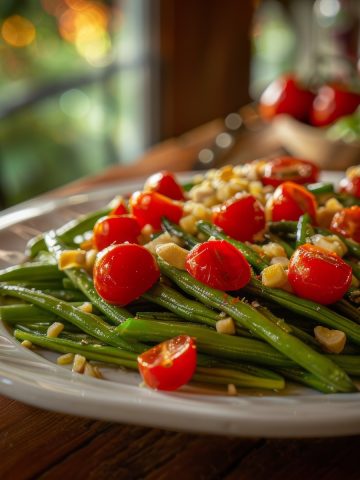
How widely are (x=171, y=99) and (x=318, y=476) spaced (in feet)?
15.6

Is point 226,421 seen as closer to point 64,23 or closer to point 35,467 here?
point 35,467

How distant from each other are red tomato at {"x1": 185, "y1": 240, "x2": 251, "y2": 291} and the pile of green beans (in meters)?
0.02

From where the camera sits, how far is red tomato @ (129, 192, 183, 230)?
5.89 feet

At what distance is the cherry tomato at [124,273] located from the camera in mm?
1464

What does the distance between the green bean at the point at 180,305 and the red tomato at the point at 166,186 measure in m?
0.54

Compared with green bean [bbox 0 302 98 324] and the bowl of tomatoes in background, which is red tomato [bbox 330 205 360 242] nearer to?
green bean [bbox 0 302 98 324]

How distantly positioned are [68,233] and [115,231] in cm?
29

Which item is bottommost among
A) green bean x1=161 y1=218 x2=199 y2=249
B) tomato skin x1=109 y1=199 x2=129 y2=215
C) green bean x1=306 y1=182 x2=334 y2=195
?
green bean x1=306 y1=182 x2=334 y2=195

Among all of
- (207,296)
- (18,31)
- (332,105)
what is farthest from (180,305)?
(18,31)

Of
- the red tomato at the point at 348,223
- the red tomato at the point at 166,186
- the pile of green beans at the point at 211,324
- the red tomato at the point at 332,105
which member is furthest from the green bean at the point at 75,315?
the red tomato at the point at 332,105

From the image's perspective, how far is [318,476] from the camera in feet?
3.97

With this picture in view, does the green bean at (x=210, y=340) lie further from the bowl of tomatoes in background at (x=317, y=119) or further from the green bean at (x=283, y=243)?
the bowl of tomatoes in background at (x=317, y=119)

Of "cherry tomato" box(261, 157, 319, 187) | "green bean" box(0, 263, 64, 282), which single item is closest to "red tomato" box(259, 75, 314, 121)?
"cherry tomato" box(261, 157, 319, 187)

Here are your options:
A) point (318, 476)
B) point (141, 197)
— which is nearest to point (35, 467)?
point (318, 476)
